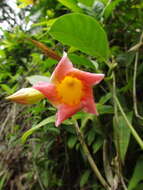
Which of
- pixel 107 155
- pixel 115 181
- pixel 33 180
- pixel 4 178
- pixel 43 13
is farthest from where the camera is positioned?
pixel 43 13

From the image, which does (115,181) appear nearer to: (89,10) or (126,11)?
(89,10)

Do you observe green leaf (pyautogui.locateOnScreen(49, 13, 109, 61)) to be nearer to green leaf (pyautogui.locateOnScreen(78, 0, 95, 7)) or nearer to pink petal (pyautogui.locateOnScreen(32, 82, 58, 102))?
pink petal (pyautogui.locateOnScreen(32, 82, 58, 102))

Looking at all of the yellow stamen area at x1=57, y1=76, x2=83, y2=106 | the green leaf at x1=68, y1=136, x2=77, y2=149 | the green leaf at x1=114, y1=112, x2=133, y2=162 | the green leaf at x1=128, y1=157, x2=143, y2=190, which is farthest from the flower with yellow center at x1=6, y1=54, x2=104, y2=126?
the green leaf at x1=68, y1=136, x2=77, y2=149

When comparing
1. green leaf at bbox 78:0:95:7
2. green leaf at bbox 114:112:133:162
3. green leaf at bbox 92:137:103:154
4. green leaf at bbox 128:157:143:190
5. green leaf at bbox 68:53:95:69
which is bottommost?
green leaf at bbox 92:137:103:154

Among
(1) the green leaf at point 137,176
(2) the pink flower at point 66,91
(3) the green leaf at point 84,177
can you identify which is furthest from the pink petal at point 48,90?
(3) the green leaf at point 84,177

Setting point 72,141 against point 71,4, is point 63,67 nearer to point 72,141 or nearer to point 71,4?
point 71,4

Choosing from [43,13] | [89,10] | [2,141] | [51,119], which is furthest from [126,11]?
[2,141]
